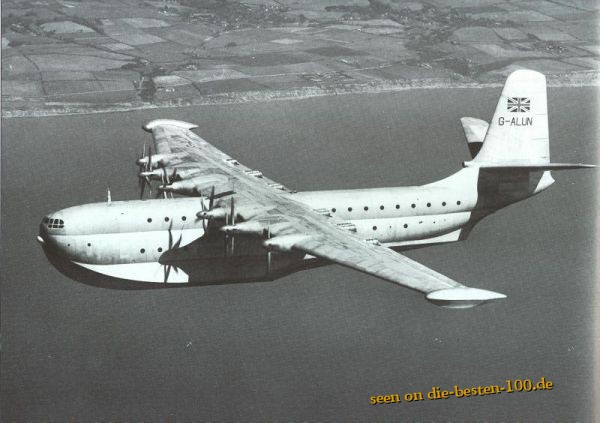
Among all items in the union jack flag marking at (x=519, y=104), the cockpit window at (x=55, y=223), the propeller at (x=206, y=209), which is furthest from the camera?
the union jack flag marking at (x=519, y=104)

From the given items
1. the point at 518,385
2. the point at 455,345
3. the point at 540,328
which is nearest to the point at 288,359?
the point at 455,345

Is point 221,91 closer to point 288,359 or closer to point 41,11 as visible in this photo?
point 41,11

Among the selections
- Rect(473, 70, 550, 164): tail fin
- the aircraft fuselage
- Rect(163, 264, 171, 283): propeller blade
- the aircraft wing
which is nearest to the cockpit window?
the aircraft fuselage

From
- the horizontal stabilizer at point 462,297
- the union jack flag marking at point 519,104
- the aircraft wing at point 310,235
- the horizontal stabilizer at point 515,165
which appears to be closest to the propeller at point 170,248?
the aircraft wing at point 310,235

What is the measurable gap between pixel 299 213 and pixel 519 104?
49.1ft

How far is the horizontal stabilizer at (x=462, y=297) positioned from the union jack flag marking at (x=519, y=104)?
63.3 ft

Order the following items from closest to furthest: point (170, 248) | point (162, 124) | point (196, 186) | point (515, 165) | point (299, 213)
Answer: point (299, 213) < point (196, 186) < point (170, 248) < point (515, 165) < point (162, 124)

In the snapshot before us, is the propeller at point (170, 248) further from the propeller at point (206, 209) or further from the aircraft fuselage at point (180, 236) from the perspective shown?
the propeller at point (206, 209)

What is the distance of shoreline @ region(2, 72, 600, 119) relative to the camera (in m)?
58.5

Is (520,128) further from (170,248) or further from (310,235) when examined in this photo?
(170,248)

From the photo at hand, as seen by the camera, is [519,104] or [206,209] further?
[519,104]

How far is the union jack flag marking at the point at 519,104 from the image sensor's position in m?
39.4

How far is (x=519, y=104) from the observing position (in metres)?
39.6

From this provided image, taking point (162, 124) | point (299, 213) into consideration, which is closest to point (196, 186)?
point (299, 213)
